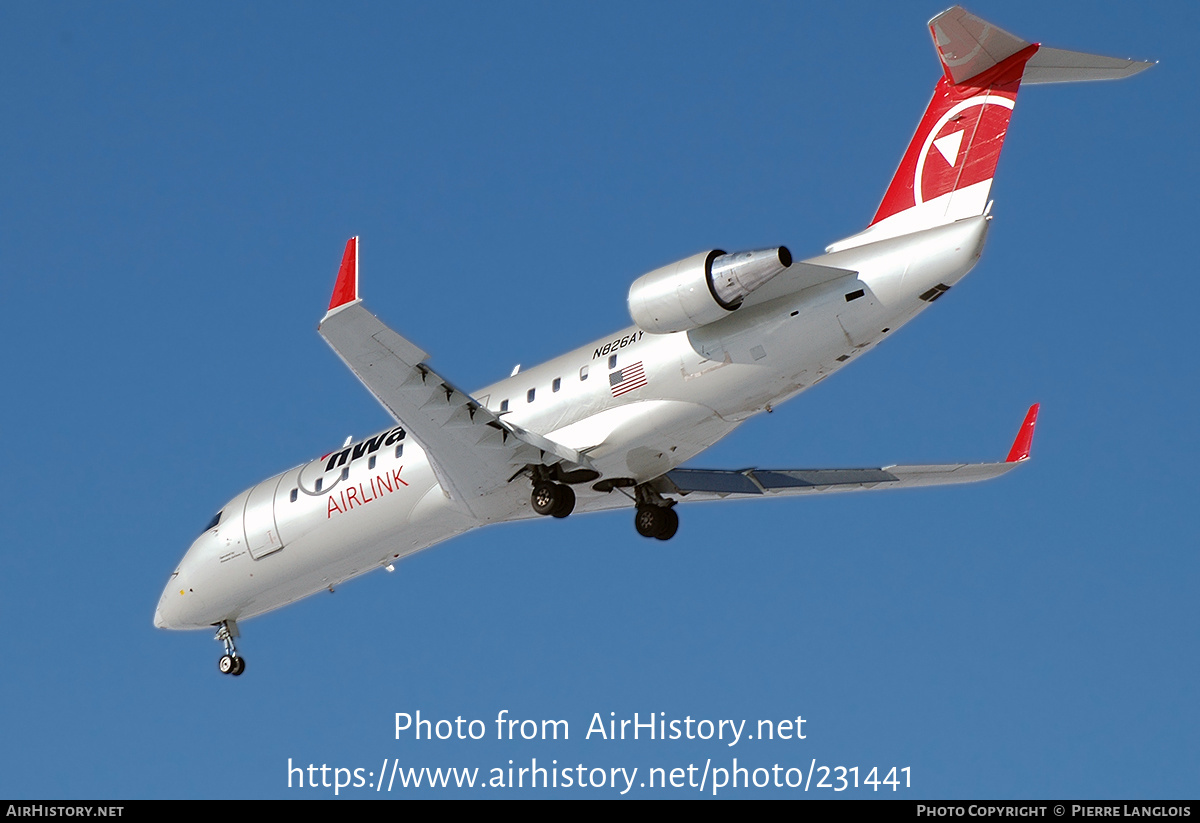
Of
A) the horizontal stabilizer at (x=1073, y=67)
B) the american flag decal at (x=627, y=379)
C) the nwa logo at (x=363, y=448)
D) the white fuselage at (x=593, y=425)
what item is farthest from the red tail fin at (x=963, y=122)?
the nwa logo at (x=363, y=448)

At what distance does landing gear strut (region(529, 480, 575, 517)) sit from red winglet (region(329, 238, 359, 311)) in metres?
5.55

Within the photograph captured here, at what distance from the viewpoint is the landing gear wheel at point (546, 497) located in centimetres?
2495

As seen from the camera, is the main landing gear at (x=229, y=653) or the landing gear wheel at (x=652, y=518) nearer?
the landing gear wheel at (x=652, y=518)

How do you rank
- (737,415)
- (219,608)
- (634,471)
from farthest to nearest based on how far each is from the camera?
(219,608), (634,471), (737,415)

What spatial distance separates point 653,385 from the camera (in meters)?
24.0

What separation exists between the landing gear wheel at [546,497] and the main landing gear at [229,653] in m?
7.95

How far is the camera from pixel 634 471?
2581 centimetres

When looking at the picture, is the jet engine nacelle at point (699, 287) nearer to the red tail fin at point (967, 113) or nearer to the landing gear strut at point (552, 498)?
the red tail fin at point (967, 113)

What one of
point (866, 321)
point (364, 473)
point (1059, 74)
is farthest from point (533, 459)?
point (1059, 74)

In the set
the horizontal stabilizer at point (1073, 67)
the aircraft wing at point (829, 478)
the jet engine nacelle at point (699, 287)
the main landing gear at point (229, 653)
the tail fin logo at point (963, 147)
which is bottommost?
the main landing gear at point (229, 653)

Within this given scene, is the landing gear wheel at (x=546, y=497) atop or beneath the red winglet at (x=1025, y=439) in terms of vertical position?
beneath
